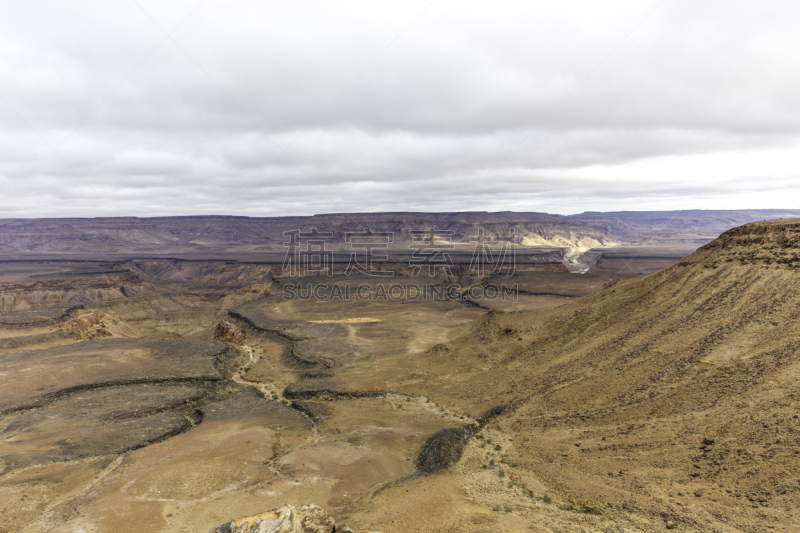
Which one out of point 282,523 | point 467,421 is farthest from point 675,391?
point 282,523

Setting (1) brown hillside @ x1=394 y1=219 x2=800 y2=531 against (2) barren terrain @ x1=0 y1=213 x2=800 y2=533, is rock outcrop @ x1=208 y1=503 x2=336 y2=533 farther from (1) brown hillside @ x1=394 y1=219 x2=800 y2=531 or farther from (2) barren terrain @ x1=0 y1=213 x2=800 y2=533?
(1) brown hillside @ x1=394 y1=219 x2=800 y2=531

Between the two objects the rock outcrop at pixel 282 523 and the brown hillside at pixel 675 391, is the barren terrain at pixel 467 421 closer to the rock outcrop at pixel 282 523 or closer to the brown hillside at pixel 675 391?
the brown hillside at pixel 675 391

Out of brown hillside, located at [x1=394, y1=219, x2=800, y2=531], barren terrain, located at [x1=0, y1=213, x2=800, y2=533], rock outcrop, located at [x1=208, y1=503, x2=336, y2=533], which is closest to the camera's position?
rock outcrop, located at [x1=208, y1=503, x2=336, y2=533]

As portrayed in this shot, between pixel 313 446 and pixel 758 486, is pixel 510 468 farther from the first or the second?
pixel 313 446

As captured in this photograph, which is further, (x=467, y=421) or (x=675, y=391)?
(x=467, y=421)

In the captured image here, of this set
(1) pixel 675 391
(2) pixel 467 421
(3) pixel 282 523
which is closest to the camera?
(3) pixel 282 523

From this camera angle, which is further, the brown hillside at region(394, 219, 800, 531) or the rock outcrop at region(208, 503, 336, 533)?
the brown hillside at region(394, 219, 800, 531)

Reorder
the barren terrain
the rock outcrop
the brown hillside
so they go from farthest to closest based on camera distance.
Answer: the barren terrain → the brown hillside → the rock outcrop

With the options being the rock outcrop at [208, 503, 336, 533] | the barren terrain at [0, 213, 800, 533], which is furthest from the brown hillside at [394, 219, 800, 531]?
the rock outcrop at [208, 503, 336, 533]

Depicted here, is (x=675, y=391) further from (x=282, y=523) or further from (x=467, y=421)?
(x=282, y=523)
